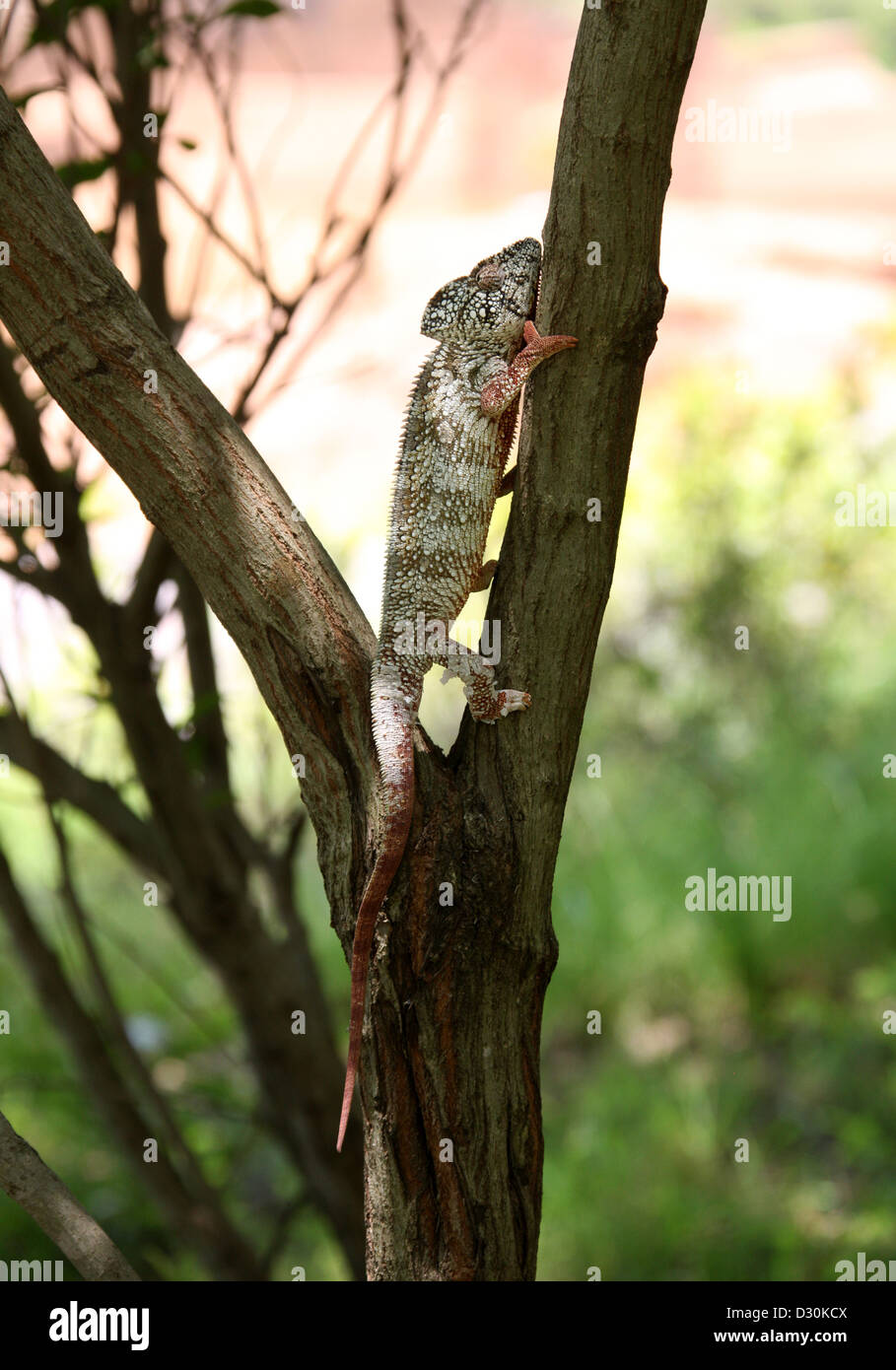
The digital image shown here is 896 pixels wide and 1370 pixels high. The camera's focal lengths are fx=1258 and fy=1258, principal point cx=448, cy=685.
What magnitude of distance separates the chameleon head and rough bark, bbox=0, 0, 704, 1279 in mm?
720

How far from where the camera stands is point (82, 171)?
2.40 m

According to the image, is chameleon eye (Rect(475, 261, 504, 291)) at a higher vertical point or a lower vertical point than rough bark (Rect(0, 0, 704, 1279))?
higher

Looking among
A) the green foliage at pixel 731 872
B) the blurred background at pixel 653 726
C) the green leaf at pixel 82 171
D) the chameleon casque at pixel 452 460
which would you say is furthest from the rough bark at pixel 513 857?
the green foliage at pixel 731 872

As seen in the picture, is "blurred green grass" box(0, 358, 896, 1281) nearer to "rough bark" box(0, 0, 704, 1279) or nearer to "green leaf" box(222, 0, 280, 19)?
"rough bark" box(0, 0, 704, 1279)

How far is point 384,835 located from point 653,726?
4.89 metres

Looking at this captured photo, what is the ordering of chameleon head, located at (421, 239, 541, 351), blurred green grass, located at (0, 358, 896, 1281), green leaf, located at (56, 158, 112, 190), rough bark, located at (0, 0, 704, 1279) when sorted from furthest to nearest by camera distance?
1. blurred green grass, located at (0, 358, 896, 1281)
2. chameleon head, located at (421, 239, 541, 351)
3. green leaf, located at (56, 158, 112, 190)
4. rough bark, located at (0, 0, 704, 1279)

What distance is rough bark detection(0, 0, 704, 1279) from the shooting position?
1.84 metres

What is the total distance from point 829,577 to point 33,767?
525cm

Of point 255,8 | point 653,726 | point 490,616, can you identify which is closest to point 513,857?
point 490,616

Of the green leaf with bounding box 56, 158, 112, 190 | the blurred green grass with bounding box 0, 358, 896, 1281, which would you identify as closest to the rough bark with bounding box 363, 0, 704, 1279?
the green leaf with bounding box 56, 158, 112, 190

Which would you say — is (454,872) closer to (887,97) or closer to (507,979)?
(507,979)

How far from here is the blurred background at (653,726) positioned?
150 inches

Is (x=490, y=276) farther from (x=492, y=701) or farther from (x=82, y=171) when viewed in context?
(x=492, y=701)

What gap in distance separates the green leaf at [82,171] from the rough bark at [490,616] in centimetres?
59
